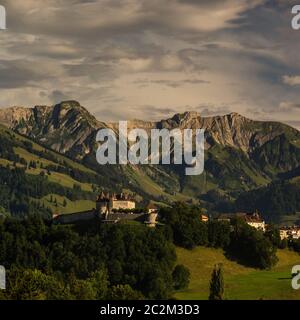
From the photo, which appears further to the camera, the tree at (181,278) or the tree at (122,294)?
the tree at (181,278)

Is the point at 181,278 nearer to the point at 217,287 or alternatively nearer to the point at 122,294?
the point at 122,294

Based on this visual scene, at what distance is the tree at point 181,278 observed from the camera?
634 feet

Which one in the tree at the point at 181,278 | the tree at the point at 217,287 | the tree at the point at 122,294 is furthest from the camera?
the tree at the point at 181,278

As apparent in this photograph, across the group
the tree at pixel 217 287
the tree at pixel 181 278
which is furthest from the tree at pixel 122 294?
the tree at pixel 181 278

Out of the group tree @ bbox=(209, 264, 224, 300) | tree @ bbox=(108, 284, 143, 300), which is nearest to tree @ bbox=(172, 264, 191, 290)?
tree @ bbox=(108, 284, 143, 300)

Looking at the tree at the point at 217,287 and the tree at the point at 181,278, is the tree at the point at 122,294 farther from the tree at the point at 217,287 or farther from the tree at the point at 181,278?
the tree at the point at 181,278

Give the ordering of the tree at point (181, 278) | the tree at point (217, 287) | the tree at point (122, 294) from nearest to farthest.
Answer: the tree at point (217, 287)
the tree at point (122, 294)
the tree at point (181, 278)

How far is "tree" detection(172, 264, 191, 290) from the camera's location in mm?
193163
